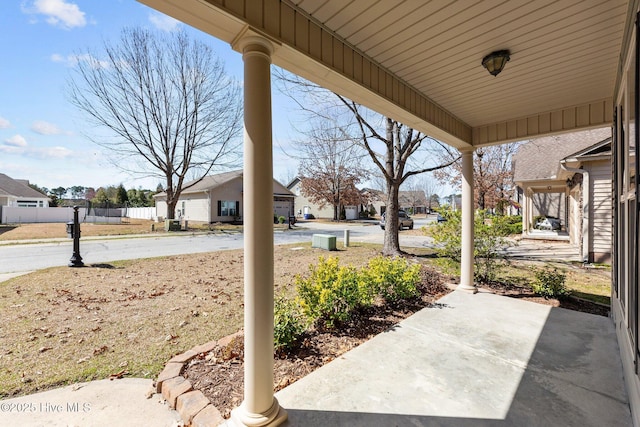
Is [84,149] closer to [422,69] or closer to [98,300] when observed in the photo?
[98,300]

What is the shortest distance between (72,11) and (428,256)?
35.9 feet

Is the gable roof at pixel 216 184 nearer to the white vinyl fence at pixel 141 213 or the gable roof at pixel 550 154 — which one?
the white vinyl fence at pixel 141 213

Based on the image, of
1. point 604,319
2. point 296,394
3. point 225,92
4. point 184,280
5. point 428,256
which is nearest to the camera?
point 296,394

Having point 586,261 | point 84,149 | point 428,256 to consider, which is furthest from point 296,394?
point 84,149

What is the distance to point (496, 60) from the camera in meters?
2.74

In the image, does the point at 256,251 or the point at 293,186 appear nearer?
the point at 256,251

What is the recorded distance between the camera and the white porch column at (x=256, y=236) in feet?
6.23

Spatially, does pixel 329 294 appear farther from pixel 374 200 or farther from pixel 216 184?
pixel 374 200

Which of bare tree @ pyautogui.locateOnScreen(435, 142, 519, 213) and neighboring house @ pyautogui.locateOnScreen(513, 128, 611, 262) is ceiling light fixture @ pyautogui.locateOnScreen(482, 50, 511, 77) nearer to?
neighboring house @ pyautogui.locateOnScreen(513, 128, 611, 262)

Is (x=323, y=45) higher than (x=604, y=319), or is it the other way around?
(x=323, y=45)

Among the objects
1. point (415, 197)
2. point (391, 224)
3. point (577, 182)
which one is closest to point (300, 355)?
point (391, 224)

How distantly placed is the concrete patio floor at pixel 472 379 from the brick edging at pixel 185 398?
0.55 m

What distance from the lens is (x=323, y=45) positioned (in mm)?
2410

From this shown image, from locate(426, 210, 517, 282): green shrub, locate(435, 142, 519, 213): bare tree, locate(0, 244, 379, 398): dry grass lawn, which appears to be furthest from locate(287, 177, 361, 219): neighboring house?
locate(426, 210, 517, 282): green shrub
